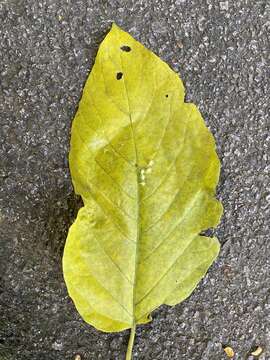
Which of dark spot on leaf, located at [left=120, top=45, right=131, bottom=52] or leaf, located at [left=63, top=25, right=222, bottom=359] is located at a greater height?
dark spot on leaf, located at [left=120, top=45, right=131, bottom=52]

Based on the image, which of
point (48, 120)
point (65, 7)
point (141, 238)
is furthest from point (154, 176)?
point (65, 7)

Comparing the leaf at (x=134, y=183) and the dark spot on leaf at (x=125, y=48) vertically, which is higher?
the dark spot on leaf at (x=125, y=48)

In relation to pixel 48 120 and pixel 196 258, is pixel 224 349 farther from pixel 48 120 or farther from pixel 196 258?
pixel 48 120

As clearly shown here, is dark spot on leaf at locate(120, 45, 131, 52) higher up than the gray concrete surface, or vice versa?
dark spot on leaf at locate(120, 45, 131, 52)

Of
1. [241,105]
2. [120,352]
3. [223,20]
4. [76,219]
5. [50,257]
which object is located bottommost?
[120,352]

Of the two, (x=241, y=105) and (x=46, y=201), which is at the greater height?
(x=241, y=105)
